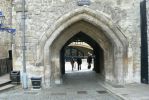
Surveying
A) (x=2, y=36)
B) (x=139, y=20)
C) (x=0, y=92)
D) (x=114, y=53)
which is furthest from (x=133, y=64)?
(x=2, y=36)

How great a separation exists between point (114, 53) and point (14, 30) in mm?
4734

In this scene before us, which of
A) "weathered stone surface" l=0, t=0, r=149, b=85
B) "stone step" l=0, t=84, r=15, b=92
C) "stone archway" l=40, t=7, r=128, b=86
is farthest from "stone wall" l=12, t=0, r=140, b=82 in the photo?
"stone step" l=0, t=84, r=15, b=92

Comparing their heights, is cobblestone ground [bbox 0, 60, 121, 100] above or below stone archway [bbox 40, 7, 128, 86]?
below

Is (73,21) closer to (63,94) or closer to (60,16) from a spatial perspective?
(60,16)

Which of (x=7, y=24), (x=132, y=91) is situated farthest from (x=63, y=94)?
(x=7, y=24)

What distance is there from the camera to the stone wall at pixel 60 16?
15.3 meters

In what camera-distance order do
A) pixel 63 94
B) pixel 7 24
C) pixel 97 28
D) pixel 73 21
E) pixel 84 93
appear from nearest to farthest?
pixel 63 94 → pixel 84 93 → pixel 73 21 → pixel 97 28 → pixel 7 24

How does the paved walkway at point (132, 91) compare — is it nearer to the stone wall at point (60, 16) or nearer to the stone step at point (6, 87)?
the stone wall at point (60, 16)

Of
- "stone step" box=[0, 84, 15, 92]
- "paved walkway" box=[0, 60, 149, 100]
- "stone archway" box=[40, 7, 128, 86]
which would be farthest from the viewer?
"stone archway" box=[40, 7, 128, 86]

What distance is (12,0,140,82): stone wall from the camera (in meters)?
15.3

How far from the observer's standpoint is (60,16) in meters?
15.2

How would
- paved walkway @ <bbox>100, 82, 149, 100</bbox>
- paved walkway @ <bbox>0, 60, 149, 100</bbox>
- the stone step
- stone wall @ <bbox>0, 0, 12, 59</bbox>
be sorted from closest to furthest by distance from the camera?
paved walkway @ <bbox>100, 82, 149, 100</bbox>
paved walkway @ <bbox>0, 60, 149, 100</bbox>
the stone step
stone wall @ <bbox>0, 0, 12, 59</bbox>

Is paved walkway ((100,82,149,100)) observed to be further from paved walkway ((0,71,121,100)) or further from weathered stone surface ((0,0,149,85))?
weathered stone surface ((0,0,149,85))

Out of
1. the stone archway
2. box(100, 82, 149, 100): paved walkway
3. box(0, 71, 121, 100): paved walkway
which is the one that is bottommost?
box(0, 71, 121, 100): paved walkway
